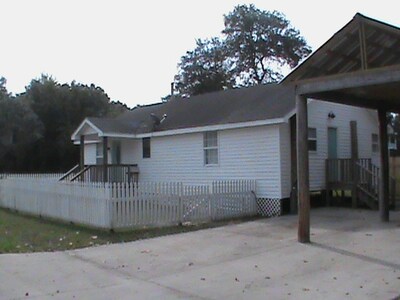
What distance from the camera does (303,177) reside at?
Result: 38.0ft

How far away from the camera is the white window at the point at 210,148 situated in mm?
20109

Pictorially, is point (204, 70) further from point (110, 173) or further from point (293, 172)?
point (293, 172)

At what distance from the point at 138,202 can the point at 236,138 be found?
6373mm

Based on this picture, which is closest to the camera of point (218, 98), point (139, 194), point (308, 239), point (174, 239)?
point (308, 239)

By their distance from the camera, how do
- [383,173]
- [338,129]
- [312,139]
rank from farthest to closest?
[338,129]
[312,139]
[383,173]

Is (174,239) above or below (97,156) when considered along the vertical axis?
below

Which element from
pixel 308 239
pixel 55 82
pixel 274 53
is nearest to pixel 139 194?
pixel 308 239

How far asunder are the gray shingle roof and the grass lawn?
4624 millimetres

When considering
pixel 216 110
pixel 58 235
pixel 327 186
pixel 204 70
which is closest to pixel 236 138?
pixel 216 110

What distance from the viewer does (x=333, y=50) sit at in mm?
11539

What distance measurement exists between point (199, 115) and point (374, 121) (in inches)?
330

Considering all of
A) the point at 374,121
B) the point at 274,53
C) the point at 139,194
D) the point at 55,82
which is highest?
the point at 274,53

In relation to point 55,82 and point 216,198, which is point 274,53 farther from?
point 216,198

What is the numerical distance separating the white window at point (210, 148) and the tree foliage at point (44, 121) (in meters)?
23.9
